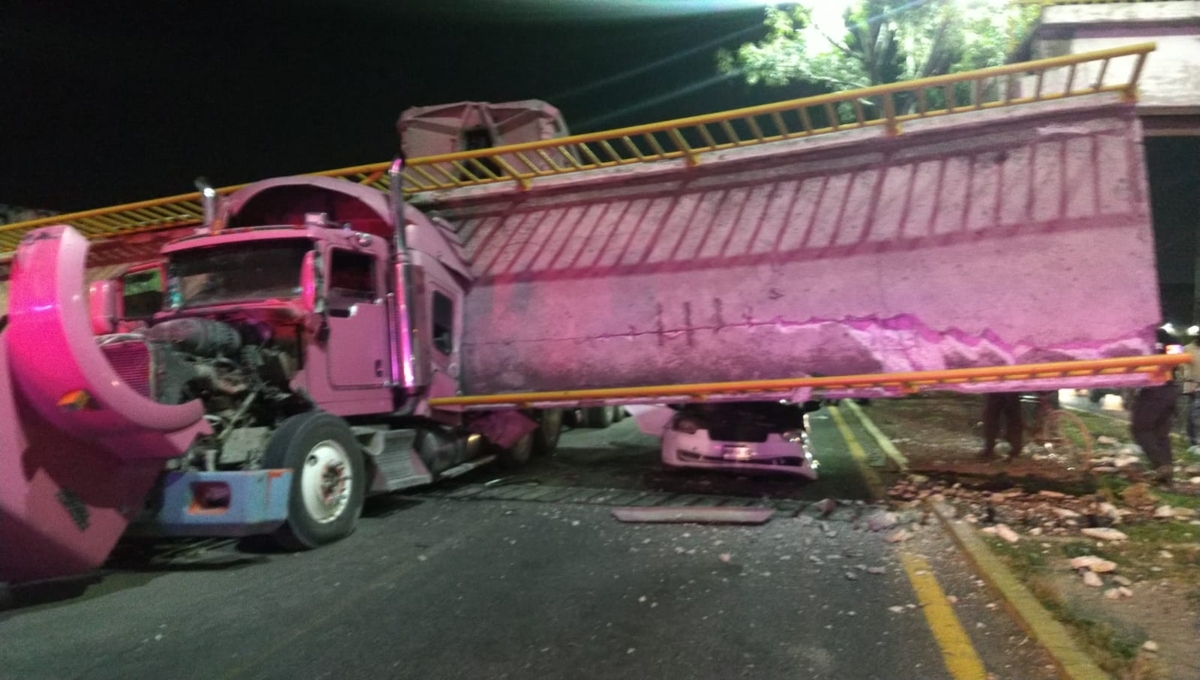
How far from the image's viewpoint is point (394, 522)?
6.45 metres

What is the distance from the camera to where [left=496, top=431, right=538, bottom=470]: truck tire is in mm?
8719

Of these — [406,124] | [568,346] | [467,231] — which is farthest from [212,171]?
[568,346]

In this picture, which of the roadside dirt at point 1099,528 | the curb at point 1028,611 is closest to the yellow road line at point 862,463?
the roadside dirt at point 1099,528

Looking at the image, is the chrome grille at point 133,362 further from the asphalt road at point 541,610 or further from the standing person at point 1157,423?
the standing person at point 1157,423

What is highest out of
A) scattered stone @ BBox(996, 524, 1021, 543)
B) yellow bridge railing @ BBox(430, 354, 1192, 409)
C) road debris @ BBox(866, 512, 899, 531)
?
yellow bridge railing @ BBox(430, 354, 1192, 409)

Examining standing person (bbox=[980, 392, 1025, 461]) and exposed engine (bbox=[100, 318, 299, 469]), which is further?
standing person (bbox=[980, 392, 1025, 461])

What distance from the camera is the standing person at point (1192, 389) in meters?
7.58

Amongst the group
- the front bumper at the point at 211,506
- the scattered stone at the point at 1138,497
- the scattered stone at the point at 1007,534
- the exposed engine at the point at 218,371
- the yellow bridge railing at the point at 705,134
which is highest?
the yellow bridge railing at the point at 705,134

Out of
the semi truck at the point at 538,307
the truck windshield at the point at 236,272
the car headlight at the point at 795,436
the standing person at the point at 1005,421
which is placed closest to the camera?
the semi truck at the point at 538,307

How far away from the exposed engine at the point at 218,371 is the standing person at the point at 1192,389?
894 cm

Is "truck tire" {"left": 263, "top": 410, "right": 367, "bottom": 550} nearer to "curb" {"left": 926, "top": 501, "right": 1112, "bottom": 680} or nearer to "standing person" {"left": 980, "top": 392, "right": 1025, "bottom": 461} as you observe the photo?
"curb" {"left": 926, "top": 501, "right": 1112, "bottom": 680}

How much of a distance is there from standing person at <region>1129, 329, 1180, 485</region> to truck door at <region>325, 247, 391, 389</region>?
6800 millimetres

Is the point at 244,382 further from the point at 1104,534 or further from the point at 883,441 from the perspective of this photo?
the point at 883,441

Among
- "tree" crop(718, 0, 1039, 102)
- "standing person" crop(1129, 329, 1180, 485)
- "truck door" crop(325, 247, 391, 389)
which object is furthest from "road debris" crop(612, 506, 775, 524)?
"tree" crop(718, 0, 1039, 102)
